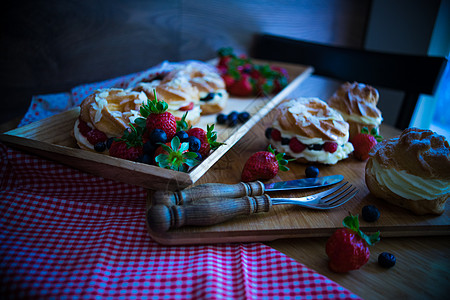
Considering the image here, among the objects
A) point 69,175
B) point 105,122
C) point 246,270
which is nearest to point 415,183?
point 246,270

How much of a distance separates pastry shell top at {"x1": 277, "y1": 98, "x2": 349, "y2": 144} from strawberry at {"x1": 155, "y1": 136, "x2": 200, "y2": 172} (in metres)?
0.61

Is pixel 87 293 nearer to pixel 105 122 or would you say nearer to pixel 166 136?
pixel 166 136

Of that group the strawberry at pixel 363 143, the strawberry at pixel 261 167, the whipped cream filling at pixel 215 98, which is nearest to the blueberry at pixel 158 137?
the strawberry at pixel 261 167

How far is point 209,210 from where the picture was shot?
1113mm

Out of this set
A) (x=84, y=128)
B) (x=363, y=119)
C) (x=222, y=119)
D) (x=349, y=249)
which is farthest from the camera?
(x=222, y=119)

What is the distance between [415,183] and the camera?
4.15ft

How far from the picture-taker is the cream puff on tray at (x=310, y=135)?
161 cm

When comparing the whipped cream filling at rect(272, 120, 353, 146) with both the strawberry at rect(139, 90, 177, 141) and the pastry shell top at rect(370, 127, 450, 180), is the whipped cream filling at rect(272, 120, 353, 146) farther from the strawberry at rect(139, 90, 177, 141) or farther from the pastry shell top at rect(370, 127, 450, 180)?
the strawberry at rect(139, 90, 177, 141)

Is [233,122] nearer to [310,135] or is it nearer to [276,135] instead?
[276,135]

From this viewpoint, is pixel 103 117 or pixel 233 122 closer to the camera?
pixel 103 117

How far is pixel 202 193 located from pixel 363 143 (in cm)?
101

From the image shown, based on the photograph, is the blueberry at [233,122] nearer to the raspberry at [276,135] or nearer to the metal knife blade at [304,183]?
the raspberry at [276,135]

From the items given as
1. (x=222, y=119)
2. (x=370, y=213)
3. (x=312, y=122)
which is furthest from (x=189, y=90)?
(x=370, y=213)

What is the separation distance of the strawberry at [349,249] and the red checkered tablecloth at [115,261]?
90 mm
